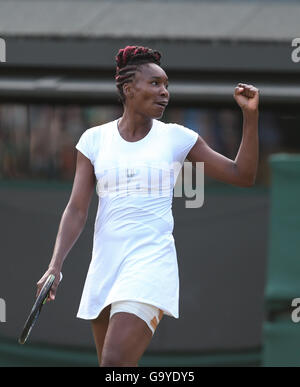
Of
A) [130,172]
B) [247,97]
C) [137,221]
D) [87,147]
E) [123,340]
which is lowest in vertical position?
[123,340]

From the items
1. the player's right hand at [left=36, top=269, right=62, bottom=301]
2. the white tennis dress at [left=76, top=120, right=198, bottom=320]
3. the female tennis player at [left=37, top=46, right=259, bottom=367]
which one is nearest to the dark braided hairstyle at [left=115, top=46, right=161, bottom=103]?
the female tennis player at [left=37, top=46, right=259, bottom=367]

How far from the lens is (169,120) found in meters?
7.83

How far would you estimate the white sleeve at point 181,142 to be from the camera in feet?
13.8

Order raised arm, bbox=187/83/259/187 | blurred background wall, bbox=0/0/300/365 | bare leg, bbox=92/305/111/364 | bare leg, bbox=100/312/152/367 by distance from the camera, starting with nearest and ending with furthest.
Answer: bare leg, bbox=100/312/152/367 < raised arm, bbox=187/83/259/187 < bare leg, bbox=92/305/111/364 < blurred background wall, bbox=0/0/300/365

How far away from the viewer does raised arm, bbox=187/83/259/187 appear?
13.4 feet

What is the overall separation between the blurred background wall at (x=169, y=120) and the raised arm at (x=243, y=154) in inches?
133

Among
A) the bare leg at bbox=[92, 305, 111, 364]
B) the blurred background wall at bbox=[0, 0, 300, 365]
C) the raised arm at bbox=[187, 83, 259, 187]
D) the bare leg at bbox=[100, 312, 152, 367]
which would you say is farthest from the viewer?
the blurred background wall at bbox=[0, 0, 300, 365]

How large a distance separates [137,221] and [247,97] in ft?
2.37


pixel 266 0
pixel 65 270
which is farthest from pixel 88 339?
pixel 266 0

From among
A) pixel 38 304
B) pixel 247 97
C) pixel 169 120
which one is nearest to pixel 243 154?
pixel 247 97

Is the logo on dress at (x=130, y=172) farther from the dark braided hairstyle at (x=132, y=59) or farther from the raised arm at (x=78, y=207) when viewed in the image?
the dark braided hairstyle at (x=132, y=59)

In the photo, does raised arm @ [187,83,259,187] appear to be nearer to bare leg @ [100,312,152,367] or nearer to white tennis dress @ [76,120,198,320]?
white tennis dress @ [76,120,198,320]

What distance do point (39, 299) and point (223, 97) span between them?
393cm

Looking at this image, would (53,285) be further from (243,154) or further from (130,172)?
(243,154)
